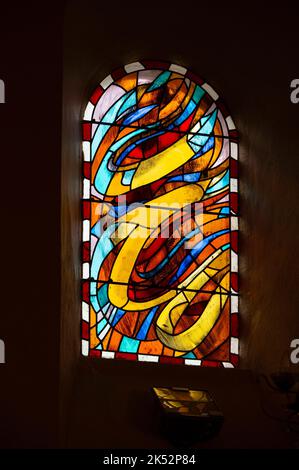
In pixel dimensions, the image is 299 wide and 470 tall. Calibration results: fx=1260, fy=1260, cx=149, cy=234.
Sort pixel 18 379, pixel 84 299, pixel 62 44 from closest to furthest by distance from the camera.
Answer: pixel 18 379
pixel 62 44
pixel 84 299

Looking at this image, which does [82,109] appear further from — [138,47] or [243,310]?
[243,310]

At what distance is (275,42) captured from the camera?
7422mm

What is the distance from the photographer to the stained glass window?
747 cm

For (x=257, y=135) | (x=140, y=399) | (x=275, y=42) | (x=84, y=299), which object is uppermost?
(x=275, y=42)

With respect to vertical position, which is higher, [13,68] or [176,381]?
[13,68]

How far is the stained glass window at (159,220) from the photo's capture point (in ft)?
24.5

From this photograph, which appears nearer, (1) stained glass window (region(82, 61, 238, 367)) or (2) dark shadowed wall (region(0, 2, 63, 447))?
(2) dark shadowed wall (region(0, 2, 63, 447))

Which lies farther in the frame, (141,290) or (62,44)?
(141,290)

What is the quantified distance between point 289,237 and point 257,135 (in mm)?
850

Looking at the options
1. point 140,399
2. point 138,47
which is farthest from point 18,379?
point 138,47

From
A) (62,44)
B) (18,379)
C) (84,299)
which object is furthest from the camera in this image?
(84,299)

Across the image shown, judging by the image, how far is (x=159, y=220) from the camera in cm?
765

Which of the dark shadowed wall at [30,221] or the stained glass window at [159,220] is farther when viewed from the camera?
the stained glass window at [159,220]

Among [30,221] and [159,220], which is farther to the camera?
[159,220]
